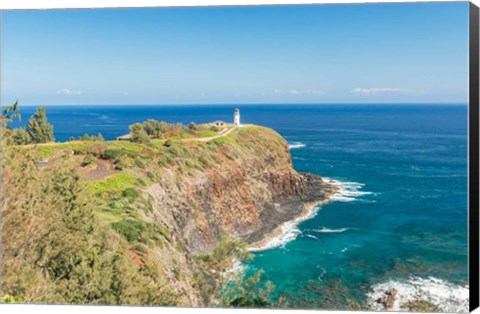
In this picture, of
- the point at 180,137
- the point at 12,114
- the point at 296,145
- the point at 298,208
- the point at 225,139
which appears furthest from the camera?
the point at 296,145

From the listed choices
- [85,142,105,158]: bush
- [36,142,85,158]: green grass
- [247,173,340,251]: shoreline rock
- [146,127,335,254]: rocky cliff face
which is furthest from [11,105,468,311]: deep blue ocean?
[36,142,85,158]: green grass

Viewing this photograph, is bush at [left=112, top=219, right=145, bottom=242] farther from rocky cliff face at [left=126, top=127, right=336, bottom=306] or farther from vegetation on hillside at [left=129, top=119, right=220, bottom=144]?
vegetation on hillside at [left=129, top=119, right=220, bottom=144]

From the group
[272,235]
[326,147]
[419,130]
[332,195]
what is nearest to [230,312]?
[272,235]

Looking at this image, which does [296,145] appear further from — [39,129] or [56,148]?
[56,148]

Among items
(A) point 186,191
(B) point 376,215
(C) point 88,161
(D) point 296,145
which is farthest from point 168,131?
(B) point 376,215

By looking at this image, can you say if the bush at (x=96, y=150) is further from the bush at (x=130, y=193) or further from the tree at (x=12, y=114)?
the tree at (x=12, y=114)

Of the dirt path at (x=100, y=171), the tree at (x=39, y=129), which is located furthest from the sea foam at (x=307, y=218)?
the tree at (x=39, y=129)
